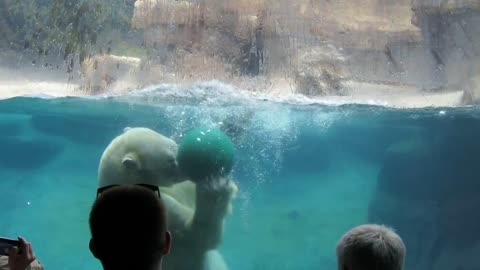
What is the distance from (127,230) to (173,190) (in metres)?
2.50

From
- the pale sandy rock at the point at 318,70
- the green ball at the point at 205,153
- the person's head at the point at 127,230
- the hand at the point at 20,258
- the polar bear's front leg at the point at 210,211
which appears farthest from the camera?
the pale sandy rock at the point at 318,70

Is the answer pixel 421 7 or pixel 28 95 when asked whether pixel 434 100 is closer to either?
pixel 421 7

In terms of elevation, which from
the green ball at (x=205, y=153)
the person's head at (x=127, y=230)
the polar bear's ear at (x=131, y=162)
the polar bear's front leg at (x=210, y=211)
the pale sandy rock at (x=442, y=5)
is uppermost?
the pale sandy rock at (x=442, y=5)

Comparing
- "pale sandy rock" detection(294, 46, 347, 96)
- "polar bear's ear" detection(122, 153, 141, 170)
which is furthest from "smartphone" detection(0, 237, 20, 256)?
"pale sandy rock" detection(294, 46, 347, 96)

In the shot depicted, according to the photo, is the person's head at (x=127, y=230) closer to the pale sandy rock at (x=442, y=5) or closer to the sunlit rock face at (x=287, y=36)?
the sunlit rock face at (x=287, y=36)

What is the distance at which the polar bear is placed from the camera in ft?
11.6

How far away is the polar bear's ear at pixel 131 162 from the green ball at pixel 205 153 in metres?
0.44

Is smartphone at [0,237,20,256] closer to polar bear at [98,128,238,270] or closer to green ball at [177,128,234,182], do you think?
green ball at [177,128,234,182]

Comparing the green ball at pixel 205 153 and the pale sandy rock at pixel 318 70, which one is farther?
the pale sandy rock at pixel 318 70

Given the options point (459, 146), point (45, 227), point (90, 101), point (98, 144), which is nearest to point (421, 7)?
point (459, 146)

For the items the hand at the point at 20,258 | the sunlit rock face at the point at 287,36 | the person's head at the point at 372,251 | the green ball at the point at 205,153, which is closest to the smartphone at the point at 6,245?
the hand at the point at 20,258

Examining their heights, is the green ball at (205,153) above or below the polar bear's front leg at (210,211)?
above

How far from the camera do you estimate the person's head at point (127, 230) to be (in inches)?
54.2

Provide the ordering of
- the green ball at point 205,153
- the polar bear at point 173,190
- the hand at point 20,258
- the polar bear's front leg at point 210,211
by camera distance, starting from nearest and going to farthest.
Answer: the hand at point 20,258 < the green ball at point 205,153 < the polar bear's front leg at point 210,211 < the polar bear at point 173,190
